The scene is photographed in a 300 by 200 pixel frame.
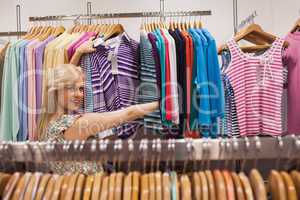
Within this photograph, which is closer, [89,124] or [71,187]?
[71,187]

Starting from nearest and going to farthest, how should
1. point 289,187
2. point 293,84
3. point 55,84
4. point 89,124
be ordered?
point 289,187, point 89,124, point 55,84, point 293,84

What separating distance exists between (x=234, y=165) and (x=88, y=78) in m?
1.20

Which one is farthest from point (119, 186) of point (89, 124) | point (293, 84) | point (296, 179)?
point (293, 84)

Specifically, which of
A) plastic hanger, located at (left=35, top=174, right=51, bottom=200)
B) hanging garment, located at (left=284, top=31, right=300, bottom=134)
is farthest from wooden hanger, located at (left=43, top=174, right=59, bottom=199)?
hanging garment, located at (left=284, top=31, right=300, bottom=134)

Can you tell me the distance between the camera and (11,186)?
3.06ft

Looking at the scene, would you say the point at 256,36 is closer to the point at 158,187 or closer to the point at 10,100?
the point at 10,100

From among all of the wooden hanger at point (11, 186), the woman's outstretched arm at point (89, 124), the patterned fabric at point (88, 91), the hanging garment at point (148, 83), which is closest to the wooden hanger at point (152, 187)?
the wooden hanger at point (11, 186)

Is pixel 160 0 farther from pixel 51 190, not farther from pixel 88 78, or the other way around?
pixel 51 190

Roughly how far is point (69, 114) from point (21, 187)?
70 cm

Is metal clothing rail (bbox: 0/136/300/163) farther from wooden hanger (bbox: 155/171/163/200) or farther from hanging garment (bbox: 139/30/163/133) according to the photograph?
hanging garment (bbox: 139/30/163/133)

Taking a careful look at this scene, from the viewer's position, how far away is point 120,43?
2.12 m

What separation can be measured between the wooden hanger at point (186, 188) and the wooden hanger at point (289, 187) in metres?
0.23

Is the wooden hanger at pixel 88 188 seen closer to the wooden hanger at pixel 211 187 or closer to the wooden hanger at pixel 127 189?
the wooden hanger at pixel 127 189

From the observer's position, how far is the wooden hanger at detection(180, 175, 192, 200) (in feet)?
→ 2.87
